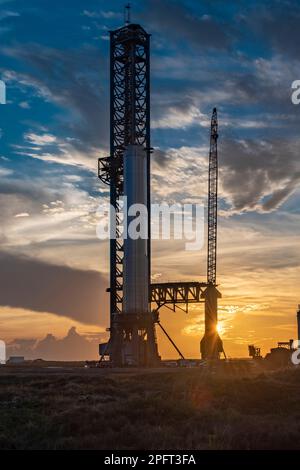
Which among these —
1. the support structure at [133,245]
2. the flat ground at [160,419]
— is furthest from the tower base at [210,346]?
the flat ground at [160,419]

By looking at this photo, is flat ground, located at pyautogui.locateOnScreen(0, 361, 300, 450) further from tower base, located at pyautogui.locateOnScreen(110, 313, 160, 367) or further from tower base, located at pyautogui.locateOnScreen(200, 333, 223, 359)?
tower base, located at pyautogui.locateOnScreen(200, 333, 223, 359)

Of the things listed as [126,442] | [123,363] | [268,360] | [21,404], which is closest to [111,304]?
[123,363]

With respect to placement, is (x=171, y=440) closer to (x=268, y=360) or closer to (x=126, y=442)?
(x=126, y=442)

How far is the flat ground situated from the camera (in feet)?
79.8

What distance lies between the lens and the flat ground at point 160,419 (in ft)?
79.8

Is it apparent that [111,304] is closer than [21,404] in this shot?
No

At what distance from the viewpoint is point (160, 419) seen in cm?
3033

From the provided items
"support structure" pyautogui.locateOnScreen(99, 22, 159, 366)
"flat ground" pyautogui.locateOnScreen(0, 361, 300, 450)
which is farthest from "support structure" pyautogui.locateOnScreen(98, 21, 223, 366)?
"flat ground" pyautogui.locateOnScreen(0, 361, 300, 450)

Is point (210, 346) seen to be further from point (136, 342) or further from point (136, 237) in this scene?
point (136, 237)

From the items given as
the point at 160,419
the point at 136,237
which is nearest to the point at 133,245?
the point at 136,237

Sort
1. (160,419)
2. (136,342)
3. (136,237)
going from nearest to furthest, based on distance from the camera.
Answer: (160,419) < (136,342) < (136,237)

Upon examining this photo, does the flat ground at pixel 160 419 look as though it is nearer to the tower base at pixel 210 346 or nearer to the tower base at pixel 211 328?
the tower base at pixel 211 328
